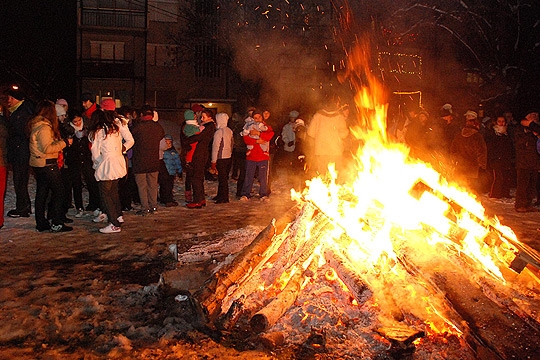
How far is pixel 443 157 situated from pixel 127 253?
7.00 metres

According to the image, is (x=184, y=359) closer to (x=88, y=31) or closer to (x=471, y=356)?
(x=471, y=356)

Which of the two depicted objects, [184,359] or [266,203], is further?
[266,203]

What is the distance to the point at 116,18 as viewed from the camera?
32.3 m

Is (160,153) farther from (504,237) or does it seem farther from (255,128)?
(504,237)

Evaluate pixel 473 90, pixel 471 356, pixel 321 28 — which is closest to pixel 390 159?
pixel 471 356

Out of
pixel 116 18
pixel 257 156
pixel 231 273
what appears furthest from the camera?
pixel 116 18

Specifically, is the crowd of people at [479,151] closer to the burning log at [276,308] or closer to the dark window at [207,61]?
the burning log at [276,308]

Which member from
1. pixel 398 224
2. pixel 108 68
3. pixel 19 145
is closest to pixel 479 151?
pixel 398 224

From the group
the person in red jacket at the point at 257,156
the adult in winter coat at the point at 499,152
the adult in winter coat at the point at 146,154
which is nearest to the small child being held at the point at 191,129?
the adult in winter coat at the point at 146,154

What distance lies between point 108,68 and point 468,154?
27.1 metres

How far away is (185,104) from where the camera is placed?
3384 centimetres

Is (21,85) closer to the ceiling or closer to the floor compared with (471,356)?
closer to the ceiling

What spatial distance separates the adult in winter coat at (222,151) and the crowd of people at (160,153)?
0.02 metres

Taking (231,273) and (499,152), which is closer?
(231,273)
